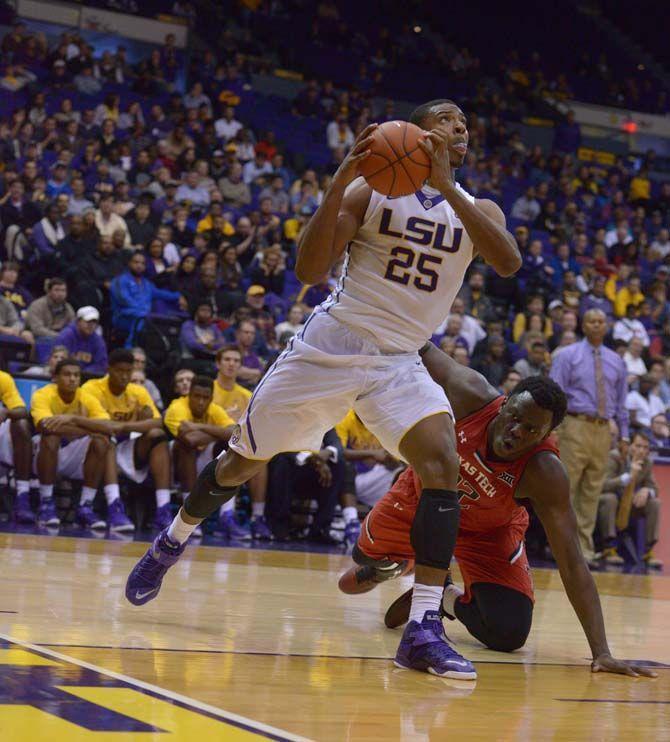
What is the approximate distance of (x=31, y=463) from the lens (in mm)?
9078

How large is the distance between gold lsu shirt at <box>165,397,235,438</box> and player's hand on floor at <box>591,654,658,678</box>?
18.3ft

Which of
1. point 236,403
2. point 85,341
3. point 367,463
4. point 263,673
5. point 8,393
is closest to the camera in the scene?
point 263,673

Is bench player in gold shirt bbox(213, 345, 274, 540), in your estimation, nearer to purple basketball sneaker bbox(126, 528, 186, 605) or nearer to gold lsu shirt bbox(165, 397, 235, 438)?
gold lsu shirt bbox(165, 397, 235, 438)

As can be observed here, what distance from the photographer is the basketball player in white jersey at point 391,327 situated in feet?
13.0

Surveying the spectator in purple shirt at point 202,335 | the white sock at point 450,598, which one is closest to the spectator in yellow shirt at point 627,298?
the spectator in purple shirt at point 202,335

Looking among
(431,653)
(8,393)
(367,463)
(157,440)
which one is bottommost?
(367,463)

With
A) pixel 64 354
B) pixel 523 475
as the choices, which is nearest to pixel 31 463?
pixel 64 354

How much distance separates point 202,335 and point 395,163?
26.5ft

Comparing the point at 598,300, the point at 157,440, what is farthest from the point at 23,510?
the point at 598,300

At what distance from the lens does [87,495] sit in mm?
8961

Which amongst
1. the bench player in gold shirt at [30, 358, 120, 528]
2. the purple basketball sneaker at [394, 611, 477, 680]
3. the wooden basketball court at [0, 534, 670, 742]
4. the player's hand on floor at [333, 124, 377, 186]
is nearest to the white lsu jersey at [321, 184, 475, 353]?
the player's hand on floor at [333, 124, 377, 186]

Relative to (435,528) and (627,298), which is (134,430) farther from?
(627,298)

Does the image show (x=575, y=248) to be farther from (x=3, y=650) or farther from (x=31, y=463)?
(x=3, y=650)

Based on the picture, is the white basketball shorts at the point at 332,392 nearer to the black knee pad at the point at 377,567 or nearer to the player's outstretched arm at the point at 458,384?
the player's outstretched arm at the point at 458,384
